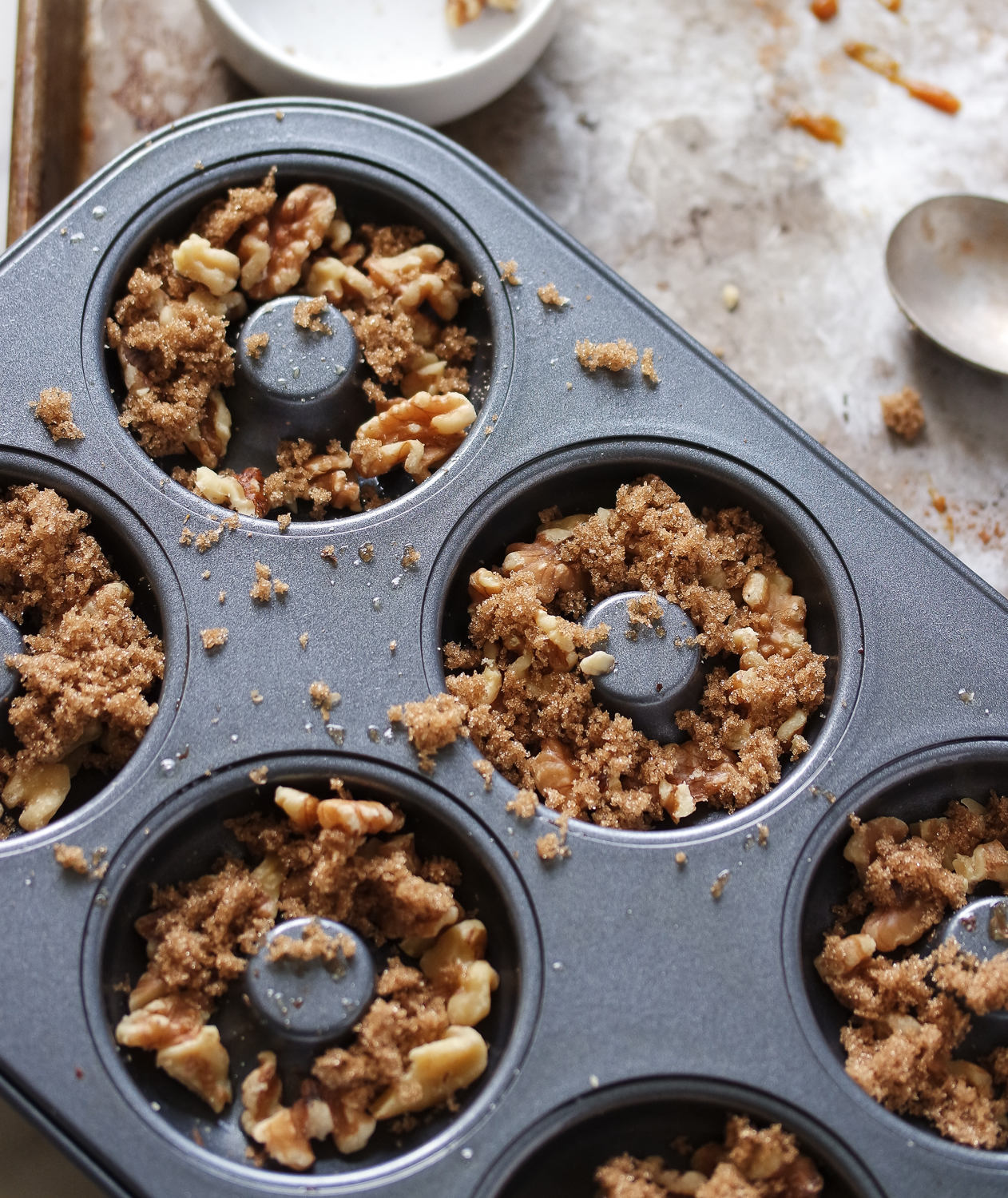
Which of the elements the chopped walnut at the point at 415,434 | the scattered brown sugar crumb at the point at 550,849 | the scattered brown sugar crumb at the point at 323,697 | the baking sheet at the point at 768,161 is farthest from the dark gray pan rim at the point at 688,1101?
the baking sheet at the point at 768,161

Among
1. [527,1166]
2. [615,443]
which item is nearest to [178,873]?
[527,1166]

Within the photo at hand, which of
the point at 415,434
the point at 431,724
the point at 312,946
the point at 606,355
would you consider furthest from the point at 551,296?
the point at 312,946

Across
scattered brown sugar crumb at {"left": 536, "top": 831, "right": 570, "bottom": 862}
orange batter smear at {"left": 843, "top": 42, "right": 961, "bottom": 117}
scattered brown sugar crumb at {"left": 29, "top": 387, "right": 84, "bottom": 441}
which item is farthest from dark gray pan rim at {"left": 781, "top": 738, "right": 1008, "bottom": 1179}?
orange batter smear at {"left": 843, "top": 42, "right": 961, "bottom": 117}

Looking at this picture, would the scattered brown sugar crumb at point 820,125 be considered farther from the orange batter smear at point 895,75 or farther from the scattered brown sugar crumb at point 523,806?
the scattered brown sugar crumb at point 523,806

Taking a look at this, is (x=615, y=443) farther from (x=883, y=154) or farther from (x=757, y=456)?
(x=883, y=154)

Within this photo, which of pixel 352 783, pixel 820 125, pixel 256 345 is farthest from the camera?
pixel 820 125

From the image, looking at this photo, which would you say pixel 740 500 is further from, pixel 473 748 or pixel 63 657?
pixel 63 657
